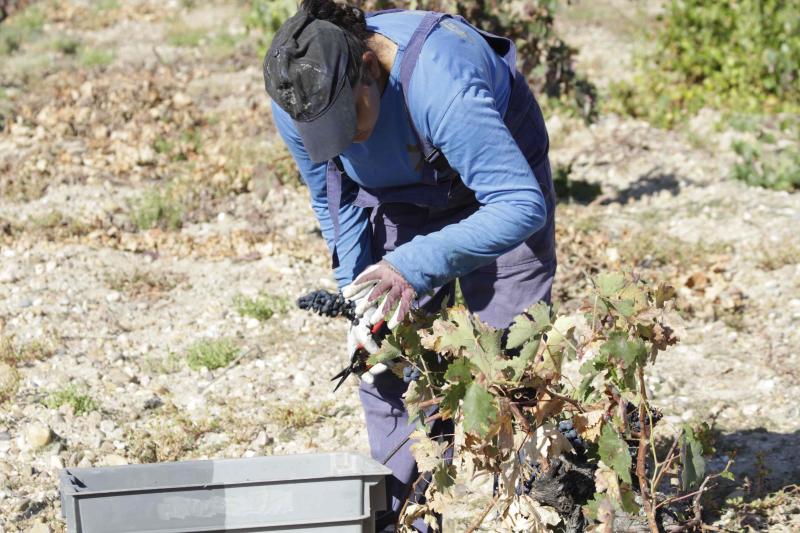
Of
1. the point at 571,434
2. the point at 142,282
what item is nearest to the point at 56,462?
the point at 142,282

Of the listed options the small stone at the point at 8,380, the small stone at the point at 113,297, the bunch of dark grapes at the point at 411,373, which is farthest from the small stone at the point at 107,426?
the bunch of dark grapes at the point at 411,373

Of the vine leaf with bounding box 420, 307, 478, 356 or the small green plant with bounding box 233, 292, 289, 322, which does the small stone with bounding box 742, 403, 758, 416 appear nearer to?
the vine leaf with bounding box 420, 307, 478, 356

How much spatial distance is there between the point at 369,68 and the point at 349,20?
0.14m

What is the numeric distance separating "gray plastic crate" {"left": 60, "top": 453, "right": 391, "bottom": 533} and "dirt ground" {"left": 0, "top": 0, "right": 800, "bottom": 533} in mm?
911

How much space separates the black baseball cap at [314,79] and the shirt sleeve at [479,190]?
20cm

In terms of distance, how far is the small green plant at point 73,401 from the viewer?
3.91 metres

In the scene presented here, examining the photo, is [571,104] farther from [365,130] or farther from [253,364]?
[365,130]

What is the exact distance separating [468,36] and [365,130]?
342 millimetres

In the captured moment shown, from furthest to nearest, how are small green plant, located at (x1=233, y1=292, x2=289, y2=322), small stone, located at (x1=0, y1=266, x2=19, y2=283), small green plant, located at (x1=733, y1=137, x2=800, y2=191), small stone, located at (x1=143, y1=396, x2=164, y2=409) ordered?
small green plant, located at (x1=733, y1=137, x2=800, y2=191) → small stone, located at (x1=0, y1=266, x2=19, y2=283) → small green plant, located at (x1=233, y1=292, x2=289, y2=322) → small stone, located at (x1=143, y1=396, x2=164, y2=409)

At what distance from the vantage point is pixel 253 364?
4.30 meters

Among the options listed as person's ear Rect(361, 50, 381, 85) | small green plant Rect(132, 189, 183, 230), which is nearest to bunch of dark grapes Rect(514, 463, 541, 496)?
person's ear Rect(361, 50, 381, 85)

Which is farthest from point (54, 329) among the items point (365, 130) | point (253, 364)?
point (365, 130)

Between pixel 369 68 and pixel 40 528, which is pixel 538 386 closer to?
pixel 369 68

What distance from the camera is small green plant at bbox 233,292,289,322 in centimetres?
468
